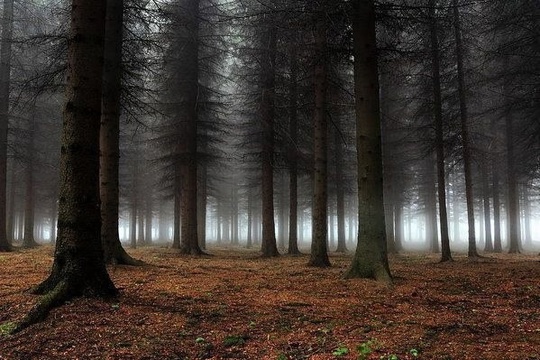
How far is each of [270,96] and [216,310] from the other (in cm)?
1106

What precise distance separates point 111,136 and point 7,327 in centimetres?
673

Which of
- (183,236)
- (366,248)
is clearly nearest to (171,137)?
(183,236)

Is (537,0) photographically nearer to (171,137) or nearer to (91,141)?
(91,141)

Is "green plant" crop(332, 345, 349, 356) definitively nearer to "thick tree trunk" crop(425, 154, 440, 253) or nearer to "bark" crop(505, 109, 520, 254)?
"bark" crop(505, 109, 520, 254)

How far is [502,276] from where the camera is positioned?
916cm

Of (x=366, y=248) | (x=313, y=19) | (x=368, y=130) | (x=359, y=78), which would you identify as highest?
(x=313, y=19)

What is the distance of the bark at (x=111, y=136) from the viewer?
10.1m

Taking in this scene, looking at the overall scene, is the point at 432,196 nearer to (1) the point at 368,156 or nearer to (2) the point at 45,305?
(1) the point at 368,156

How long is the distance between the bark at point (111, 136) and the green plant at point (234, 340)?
6.73 m

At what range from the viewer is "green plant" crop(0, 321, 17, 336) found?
161 inches

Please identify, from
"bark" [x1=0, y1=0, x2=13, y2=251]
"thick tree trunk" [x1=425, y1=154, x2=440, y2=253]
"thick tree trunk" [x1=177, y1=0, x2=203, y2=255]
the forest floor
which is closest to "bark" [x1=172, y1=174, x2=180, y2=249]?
"thick tree trunk" [x1=177, y1=0, x2=203, y2=255]

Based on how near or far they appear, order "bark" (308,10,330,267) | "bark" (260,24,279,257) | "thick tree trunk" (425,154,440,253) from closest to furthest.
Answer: "bark" (308,10,330,267)
"bark" (260,24,279,257)
"thick tree trunk" (425,154,440,253)

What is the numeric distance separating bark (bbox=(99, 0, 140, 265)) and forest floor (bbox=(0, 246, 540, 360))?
9.14ft

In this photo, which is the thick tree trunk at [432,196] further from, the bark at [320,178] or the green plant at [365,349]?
the green plant at [365,349]
